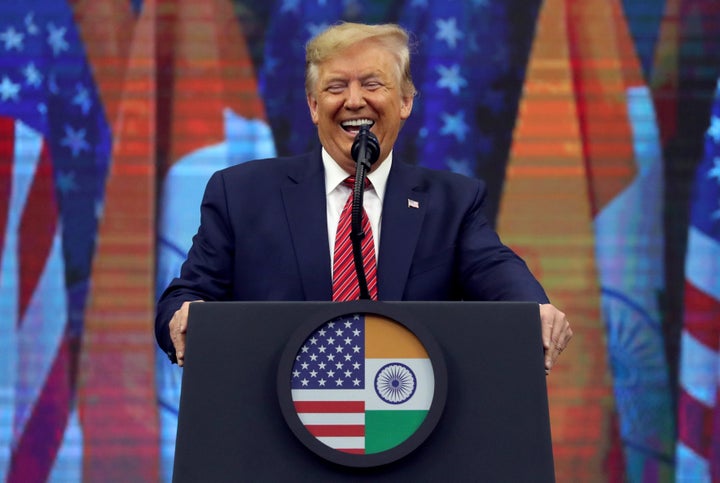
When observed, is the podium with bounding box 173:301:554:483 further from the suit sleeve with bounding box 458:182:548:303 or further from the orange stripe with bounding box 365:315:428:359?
the suit sleeve with bounding box 458:182:548:303

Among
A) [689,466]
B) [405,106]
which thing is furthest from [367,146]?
[689,466]

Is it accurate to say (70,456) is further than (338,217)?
Yes

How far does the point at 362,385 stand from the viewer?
4.68 ft

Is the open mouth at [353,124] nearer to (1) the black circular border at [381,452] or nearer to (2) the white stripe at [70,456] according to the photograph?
(1) the black circular border at [381,452]

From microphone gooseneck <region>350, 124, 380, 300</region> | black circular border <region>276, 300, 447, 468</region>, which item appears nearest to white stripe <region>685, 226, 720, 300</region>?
microphone gooseneck <region>350, 124, 380, 300</region>

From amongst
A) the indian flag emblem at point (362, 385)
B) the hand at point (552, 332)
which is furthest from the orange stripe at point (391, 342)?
the hand at point (552, 332)

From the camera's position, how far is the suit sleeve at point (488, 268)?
76.0 inches

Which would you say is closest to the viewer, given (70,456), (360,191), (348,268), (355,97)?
(360,191)

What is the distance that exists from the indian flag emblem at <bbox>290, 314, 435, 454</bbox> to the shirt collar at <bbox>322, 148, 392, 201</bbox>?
2.33 feet

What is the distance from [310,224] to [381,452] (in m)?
0.71

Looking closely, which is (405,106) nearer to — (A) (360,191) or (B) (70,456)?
(A) (360,191)

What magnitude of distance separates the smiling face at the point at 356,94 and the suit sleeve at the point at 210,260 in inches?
10.4

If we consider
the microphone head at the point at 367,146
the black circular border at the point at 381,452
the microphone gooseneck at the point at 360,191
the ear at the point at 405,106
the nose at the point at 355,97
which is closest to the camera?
the black circular border at the point at 381,452

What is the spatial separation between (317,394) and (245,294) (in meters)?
0.65
